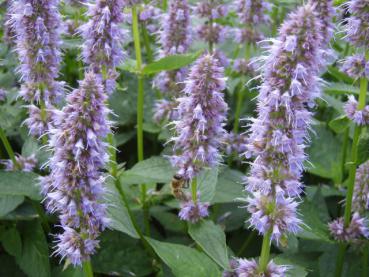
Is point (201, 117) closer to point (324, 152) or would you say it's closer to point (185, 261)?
point (185, 261)

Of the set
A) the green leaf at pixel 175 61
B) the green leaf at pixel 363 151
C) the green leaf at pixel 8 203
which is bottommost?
the green leaf at pixel 8 203

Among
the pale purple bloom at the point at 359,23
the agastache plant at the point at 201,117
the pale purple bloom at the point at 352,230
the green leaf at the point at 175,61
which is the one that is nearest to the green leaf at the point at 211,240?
the agastache plant at the point at 201,117

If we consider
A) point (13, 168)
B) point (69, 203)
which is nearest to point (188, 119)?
point (69, 203)

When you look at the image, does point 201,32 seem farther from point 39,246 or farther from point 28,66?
point 39,246

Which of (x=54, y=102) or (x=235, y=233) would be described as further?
(x=235, y=233)

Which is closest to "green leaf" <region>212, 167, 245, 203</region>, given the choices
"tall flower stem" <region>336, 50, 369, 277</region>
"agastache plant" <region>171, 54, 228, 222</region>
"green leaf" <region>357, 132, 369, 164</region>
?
"agastache plant" <region>171, 54, 228, 222</region>

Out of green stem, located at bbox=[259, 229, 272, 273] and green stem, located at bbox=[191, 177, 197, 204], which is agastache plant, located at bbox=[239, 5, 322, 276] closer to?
green stem, located at bbox=[259, 229, 272, 273]

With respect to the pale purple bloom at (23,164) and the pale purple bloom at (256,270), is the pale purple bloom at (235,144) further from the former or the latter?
the pale purple bloom at (256,270)

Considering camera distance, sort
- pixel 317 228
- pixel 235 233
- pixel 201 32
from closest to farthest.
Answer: pixel 317 228, pixel 235 233, pixel 201 32
